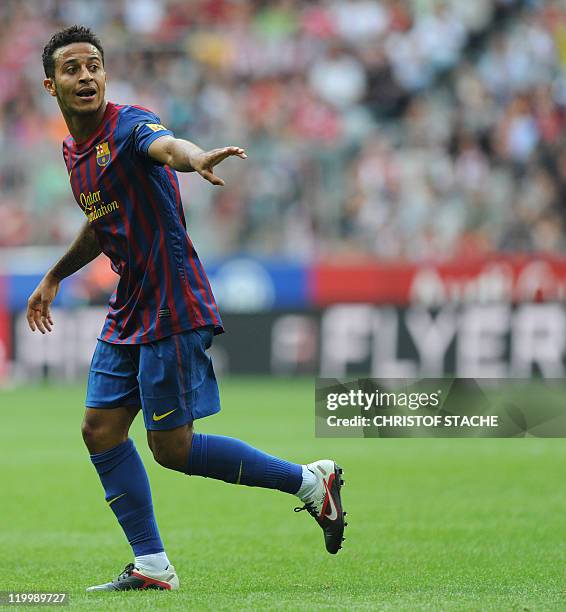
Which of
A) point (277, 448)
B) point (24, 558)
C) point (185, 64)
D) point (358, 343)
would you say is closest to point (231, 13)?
point (185, 64)

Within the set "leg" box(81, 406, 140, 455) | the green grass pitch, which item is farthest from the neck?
the green grass pitch

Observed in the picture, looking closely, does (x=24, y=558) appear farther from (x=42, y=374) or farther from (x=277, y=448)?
(x=42, y=374)

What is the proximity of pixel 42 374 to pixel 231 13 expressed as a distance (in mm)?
6931

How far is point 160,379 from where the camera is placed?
208 inches

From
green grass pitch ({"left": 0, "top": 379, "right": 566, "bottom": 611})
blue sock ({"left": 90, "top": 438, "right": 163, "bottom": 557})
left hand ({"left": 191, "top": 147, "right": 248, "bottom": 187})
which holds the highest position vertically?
left hand ({"left": 191, "top": 147, "right": 248, "bottom": 187})

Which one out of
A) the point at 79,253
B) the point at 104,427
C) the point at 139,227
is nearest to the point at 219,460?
the point at 104,427

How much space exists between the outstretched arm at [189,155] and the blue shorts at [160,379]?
833 mm

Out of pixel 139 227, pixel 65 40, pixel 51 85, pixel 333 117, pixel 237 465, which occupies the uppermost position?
pixel 333 117

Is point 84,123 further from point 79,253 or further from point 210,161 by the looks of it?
point 210,161

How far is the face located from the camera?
5242 millimetres

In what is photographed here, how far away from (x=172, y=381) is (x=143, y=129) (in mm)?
1015

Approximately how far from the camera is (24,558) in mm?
6355

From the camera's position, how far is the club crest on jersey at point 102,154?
5.30m

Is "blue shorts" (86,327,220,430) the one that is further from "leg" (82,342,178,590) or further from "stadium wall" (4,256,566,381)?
"stadium wall" (4,256,566,381)
